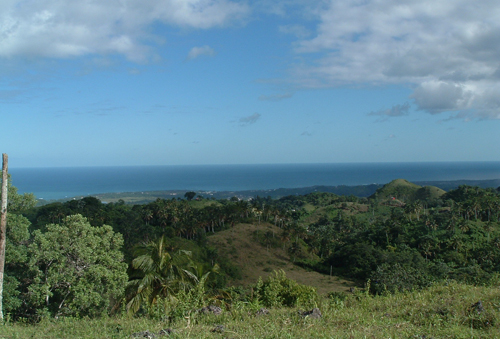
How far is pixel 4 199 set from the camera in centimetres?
1213

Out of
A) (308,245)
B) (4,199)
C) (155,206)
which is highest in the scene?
(4,199)

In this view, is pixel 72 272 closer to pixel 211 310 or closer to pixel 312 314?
pixel 211 310

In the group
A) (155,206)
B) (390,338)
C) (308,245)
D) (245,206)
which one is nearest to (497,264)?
(308,245)

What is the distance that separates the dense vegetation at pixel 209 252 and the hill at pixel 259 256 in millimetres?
899

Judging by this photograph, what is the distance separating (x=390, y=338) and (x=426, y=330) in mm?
1315

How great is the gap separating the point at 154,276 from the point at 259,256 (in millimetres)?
46509

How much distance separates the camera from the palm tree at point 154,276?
42.5ft

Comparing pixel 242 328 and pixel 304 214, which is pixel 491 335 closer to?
pixel 242 328

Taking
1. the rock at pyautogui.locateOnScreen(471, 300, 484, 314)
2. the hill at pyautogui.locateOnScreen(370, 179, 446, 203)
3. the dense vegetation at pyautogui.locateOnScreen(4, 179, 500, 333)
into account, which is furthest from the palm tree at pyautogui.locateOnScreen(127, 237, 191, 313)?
the hill at pyautogui.locateOnScreen(370, 179, 446, 203)

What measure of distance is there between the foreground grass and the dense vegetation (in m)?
0.43

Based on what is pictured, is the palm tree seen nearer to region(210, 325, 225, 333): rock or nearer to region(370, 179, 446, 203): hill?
region(210, 325, 225, 333): rock

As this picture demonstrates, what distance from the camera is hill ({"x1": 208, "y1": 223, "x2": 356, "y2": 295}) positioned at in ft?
159

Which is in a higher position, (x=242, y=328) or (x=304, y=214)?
(x=242, y=328)

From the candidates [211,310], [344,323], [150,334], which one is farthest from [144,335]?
[344,323]
